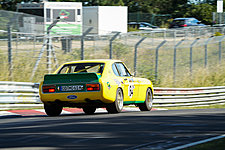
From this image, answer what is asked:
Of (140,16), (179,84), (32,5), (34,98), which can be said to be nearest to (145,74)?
(179,84)

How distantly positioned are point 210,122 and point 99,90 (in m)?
2.86

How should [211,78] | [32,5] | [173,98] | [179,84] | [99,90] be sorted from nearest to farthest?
[99,90], [173,98], [179,84], [211,78], [32,5]

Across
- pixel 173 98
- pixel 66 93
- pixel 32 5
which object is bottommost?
pixel 173 98

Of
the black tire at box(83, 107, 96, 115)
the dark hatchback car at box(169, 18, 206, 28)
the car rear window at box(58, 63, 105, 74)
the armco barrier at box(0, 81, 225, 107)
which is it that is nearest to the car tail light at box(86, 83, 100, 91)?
the car rear window at box(58, 63, 105, 74)

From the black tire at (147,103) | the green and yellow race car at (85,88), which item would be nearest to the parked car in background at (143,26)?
the black tire at (147,103)

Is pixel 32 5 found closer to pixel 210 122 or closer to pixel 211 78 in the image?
pixel 211 78

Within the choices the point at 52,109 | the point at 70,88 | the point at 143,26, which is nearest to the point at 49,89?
the point at 70,88

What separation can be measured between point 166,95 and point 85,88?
357 inches

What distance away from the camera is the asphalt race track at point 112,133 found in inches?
293

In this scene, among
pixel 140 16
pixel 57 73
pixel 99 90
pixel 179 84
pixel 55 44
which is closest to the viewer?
pixel 99 90

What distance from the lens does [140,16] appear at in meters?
71.1

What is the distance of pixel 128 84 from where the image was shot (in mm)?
13680

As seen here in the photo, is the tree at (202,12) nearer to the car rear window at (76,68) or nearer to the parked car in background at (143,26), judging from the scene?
the parked car in background at (143,26)

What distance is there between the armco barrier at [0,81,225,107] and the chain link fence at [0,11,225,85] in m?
1.64
